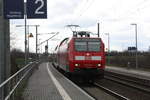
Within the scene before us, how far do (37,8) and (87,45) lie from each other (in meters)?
8.96

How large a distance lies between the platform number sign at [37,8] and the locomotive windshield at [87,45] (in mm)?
8574

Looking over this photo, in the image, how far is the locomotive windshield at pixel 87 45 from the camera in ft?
74.2

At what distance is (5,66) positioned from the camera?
36.6 ft

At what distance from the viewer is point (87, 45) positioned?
74.6ft

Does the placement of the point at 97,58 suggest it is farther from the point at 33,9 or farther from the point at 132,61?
the point at 132,61

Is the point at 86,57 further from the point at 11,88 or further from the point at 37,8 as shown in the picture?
the point at 11,88

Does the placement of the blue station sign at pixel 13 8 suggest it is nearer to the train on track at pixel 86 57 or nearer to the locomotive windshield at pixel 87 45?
the train on track at pixel 86 57

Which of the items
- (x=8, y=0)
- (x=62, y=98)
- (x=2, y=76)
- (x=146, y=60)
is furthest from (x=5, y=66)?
(x=146, y=60)

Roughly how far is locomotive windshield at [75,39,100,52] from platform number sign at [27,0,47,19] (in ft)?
28.1

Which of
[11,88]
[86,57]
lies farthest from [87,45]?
[11,88]

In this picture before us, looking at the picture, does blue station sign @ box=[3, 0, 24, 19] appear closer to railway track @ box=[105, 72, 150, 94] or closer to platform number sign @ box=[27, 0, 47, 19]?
platform number sign @ box=[27, 0, 47, 19]

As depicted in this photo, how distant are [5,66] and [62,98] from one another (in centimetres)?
328

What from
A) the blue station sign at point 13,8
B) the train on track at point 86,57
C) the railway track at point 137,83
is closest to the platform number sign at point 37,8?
the blue station sign at point 13,8

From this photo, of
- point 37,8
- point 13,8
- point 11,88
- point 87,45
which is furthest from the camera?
point 87,45
